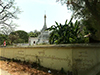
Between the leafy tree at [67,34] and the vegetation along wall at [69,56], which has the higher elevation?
the leafy tree at [67,34]

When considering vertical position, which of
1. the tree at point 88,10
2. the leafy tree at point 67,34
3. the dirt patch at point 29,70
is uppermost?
the tree at point 88,10

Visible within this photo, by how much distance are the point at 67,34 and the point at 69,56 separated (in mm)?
3274

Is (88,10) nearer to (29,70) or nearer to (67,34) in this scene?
(67,34)

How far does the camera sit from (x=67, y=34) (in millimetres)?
8234

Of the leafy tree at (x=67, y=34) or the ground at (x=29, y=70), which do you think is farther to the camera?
the leafy tree at (x=67, y=34)

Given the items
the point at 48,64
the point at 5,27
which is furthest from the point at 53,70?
the point at 5,27

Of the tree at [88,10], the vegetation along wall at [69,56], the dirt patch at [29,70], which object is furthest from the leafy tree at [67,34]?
the dirt patch at [29,70]

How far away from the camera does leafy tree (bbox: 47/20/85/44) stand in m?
7.91

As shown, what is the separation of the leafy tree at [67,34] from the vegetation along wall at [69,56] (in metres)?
2.02

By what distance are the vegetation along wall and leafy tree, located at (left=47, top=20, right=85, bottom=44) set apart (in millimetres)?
2021

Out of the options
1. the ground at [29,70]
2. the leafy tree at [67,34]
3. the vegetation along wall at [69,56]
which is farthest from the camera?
the leafy tree at [67,34]

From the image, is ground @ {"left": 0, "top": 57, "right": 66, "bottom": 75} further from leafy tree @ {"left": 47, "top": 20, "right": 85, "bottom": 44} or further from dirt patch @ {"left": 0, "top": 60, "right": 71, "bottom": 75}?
leafy tree @ {"left": 47, "top": 20, "right": 85, "bottom": 44}

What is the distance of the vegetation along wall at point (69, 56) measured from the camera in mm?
5172

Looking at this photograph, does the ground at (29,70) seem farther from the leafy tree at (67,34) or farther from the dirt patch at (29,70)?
the leafy tree at (67,34)
